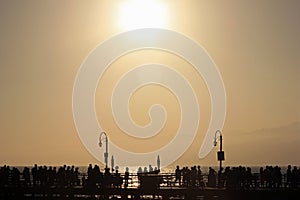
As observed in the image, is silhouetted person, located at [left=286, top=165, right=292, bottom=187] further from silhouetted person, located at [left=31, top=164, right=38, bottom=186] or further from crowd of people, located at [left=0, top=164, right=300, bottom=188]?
silhouetted person, located at [left=31, top=164, right=38, bottom=186]

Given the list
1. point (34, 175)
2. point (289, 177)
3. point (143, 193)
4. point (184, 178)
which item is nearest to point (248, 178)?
point (289, 177)

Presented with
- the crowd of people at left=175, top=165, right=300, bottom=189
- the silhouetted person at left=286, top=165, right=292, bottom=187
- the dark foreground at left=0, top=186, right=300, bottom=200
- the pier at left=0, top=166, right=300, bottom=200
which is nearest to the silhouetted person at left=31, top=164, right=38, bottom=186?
the pier at left=0, top=166, right=300, bottom=200

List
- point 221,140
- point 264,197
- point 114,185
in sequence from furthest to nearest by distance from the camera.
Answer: point 221,140
point 114,185
point 264,197

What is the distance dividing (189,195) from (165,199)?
6.35 feet

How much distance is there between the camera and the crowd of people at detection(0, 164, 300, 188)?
47.0 metres

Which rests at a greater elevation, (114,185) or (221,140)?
(221,140)

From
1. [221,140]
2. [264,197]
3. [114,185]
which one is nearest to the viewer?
[264,197]

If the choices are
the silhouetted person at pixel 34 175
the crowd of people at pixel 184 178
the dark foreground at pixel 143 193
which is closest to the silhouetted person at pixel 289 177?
the crowd of people at pixel 184 178

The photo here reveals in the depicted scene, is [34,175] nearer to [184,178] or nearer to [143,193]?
[143,193]

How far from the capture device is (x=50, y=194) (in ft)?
164

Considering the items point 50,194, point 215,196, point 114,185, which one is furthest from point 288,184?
point 50,194

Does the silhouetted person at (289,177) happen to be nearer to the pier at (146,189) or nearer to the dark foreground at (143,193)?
the pier at (146,189)

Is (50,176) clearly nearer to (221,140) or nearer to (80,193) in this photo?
(80,193)

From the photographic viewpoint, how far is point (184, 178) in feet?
162
